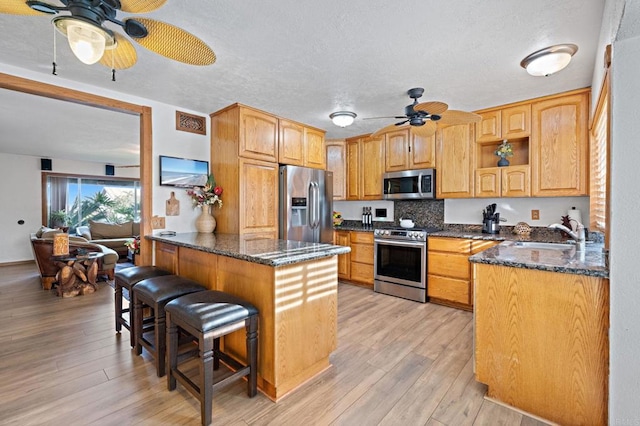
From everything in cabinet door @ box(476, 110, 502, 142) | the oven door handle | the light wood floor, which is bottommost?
the light wood floor

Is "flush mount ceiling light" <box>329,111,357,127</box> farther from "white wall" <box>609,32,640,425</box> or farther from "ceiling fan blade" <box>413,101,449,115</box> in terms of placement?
"white wall" <box>609,32,640,425</box>

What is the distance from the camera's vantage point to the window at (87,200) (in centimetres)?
680

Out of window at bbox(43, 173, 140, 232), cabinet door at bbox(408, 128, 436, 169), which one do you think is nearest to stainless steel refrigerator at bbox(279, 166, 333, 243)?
cabinet door at bbox(408, 128, 436, 169)

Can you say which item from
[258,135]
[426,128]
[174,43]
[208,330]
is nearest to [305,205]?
[258,135]

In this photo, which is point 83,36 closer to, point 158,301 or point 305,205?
point 158,301

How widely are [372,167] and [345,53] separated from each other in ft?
8.31

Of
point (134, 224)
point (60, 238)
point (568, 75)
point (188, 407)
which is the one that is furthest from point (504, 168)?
point (134, 224)

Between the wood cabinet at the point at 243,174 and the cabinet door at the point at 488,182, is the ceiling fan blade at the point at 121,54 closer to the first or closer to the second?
the wood cabinet at the point at 243,174

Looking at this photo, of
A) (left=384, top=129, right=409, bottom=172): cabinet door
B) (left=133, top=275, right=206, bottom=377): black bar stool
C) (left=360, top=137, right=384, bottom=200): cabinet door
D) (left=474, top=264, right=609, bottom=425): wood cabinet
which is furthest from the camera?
(left=360, top=137, right=384, bottom=200): cabinet door

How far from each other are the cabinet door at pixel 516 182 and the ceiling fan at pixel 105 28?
3297 millimetres

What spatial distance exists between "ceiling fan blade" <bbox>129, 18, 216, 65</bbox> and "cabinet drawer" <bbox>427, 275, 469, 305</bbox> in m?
3.33

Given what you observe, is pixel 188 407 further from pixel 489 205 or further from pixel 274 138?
pixel 489 205

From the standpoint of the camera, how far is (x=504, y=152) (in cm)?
340

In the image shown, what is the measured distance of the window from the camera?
6805mm
